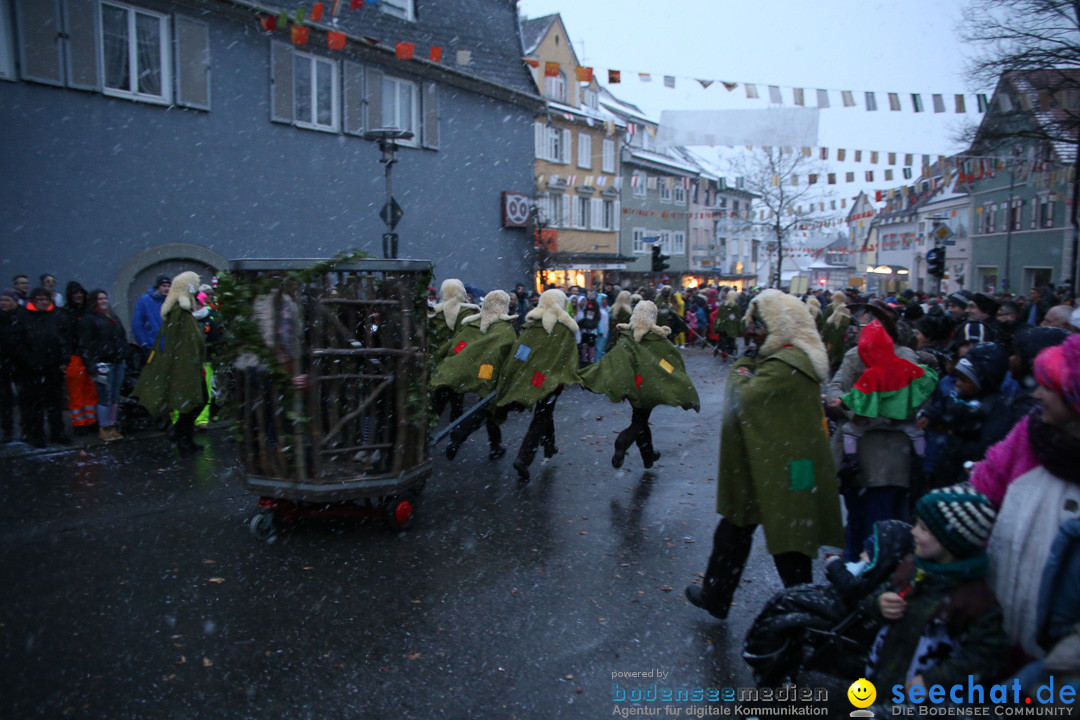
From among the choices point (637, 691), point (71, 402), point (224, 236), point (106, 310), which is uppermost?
point (224, 236)

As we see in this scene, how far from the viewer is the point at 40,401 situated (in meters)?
8.54

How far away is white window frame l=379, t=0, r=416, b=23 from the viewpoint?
18531 mm

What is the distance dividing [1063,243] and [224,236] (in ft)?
107

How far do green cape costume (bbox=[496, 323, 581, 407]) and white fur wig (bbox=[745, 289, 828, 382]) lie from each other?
3.60 m

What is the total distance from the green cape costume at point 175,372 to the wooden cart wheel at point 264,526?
303cm

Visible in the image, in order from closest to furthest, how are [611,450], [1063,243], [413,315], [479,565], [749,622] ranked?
1. [749,622]
2. [479,565]
3. [413,315]
4. [611,450]
5. [1063,243]

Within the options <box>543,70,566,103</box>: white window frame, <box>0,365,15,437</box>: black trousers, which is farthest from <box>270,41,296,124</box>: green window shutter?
<box>543,70,566,103</box>: white window frame

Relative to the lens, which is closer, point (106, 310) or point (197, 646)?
point (197, 646)

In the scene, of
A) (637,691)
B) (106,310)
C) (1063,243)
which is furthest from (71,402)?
(1063,243)

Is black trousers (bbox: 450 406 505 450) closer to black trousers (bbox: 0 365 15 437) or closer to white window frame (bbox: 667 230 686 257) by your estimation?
black trousers (bbox: 0 365 15 437)

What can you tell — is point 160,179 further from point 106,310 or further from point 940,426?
point 940,426

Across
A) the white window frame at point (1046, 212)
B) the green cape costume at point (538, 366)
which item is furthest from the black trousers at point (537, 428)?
the white window frame at point (1046, 212)

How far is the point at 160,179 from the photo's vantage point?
13117 mm

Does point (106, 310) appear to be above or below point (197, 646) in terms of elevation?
above
